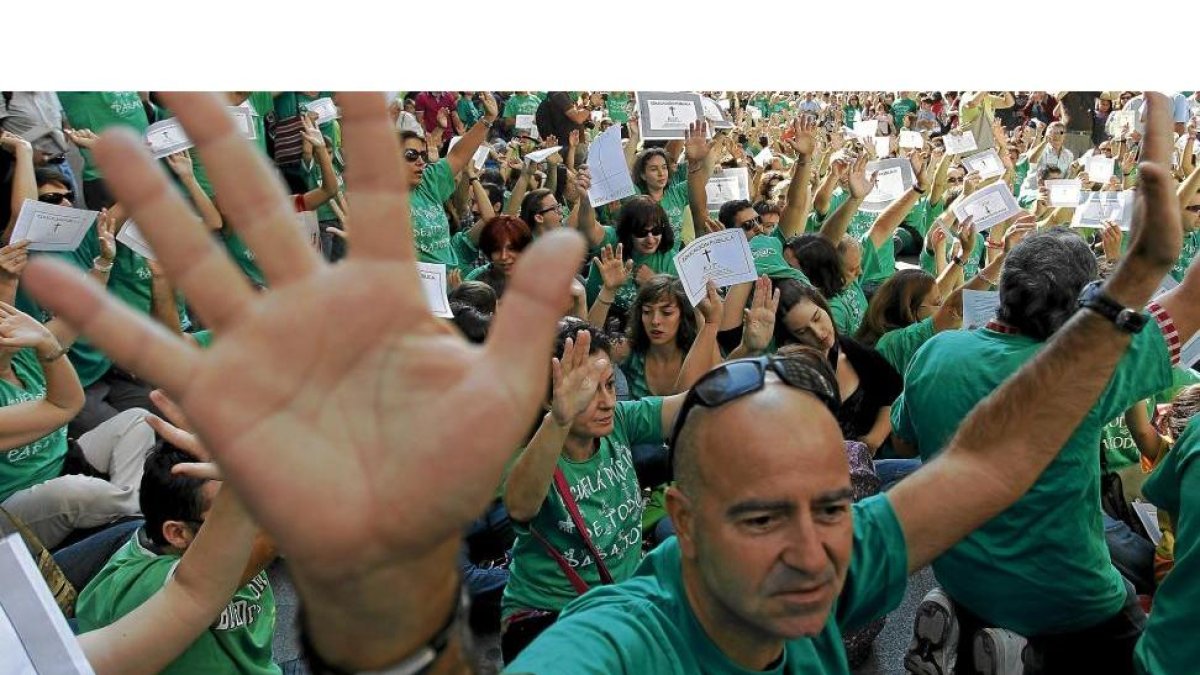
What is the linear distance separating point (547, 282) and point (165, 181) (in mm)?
337

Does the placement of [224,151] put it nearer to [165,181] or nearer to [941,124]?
[165,181]

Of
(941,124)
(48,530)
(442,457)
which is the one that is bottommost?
(941,124)

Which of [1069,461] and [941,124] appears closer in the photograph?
[1069,461]

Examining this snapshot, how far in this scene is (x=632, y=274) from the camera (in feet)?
17.0

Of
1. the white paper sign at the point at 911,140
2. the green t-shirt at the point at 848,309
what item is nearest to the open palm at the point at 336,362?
the green t-shirt at the point at 848,309

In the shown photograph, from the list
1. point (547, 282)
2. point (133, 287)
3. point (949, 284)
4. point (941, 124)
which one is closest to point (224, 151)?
point (547, 282)

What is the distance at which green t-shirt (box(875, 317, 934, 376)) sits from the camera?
4035 millimetres

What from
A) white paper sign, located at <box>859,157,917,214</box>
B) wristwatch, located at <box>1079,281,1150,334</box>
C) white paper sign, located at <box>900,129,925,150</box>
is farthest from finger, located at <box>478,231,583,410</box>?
white paper sign, located at <box>900,129,925,150</box>

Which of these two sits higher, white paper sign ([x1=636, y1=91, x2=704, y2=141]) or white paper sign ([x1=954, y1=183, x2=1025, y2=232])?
white paper sign ([x1=636, y1=91, x2=704, y2=141])

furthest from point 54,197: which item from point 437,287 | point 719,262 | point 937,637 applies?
point 937,637

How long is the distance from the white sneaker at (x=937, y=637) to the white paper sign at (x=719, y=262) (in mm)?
1447

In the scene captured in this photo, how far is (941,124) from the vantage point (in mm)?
14820

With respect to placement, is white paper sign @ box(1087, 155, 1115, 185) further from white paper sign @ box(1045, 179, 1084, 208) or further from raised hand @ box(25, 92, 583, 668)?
raised hand @ box(25, 92, 583, 668)

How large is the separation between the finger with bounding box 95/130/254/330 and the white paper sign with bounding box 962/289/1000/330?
2715mm
